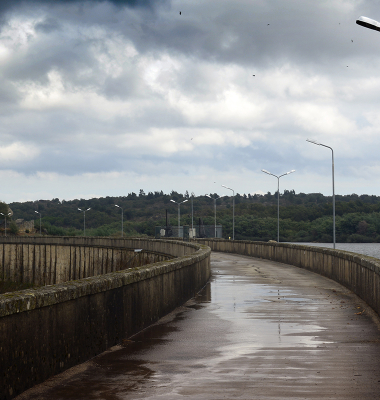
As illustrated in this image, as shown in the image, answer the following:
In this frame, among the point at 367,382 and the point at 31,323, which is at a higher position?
→ the point at 31,323

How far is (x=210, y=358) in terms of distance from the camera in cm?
945

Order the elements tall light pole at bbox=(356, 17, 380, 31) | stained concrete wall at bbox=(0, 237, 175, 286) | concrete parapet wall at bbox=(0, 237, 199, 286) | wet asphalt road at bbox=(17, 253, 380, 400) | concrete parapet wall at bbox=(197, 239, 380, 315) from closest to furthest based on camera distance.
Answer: wet asphalt road at bbox=(17, 253, 380, 400), concrete parapet wall at bbox=(197, 239, 380, 315), tall light pole at bbox=(356, 17, 380, 31), concrete parapet wall at bbox=(0, 237, 199, 286), stained concrete wall at bbox=(0, 237, 175, 286)

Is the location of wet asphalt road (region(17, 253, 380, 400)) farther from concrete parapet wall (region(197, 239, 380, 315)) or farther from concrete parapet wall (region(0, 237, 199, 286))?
concrete parapet wall (region(0, 237, 199, 286))

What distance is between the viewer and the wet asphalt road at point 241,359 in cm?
750

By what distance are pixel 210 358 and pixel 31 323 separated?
293cm

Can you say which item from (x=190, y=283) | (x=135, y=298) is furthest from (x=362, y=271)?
(x=135, y=298)

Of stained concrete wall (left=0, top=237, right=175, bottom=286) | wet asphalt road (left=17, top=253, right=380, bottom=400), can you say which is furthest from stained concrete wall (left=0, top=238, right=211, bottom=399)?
stained concrete wall (left=0, top=237, right=175, bottom=286)

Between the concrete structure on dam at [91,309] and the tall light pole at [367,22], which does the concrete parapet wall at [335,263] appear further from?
the tall light pole at [367,22]

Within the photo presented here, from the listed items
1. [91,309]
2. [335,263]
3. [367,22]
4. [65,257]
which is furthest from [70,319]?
[65,257]

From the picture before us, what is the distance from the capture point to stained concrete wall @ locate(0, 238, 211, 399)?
7051mm

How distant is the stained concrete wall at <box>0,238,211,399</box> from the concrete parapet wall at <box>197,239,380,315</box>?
4.84 metres

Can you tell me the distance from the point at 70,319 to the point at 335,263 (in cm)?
1724

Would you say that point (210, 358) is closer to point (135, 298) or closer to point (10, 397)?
point (135, 298)

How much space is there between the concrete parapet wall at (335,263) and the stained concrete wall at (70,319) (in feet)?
15.9
